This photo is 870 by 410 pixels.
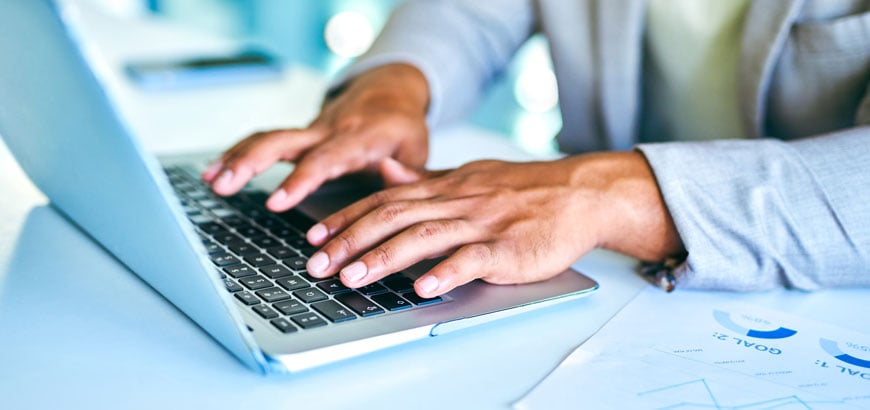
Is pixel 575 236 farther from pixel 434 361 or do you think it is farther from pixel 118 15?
pixel 118 15

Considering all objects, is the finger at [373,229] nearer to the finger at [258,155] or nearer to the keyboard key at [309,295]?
the keyboard key at [309,295]

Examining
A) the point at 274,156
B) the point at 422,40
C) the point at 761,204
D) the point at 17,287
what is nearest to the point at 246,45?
the point at 422,40

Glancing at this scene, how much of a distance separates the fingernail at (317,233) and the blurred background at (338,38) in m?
2.11

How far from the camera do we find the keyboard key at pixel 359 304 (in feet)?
1.66

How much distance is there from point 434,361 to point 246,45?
1040 millimetres

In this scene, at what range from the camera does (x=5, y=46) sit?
0.51 m

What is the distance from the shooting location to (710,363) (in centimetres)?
50

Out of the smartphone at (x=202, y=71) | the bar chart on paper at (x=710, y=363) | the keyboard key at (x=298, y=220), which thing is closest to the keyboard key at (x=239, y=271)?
the keyboard key at (x=298, y=220)

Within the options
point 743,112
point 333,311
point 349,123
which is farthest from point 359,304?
point 743,112

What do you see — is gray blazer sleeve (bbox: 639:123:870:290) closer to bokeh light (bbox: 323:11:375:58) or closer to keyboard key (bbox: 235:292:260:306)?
keyboard key (bbox: 235:292:260:306)

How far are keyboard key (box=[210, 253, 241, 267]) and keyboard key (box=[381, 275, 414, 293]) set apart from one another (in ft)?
0.35

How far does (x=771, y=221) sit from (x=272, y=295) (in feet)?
1.19

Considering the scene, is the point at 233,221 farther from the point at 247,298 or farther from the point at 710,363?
the point at 710,363

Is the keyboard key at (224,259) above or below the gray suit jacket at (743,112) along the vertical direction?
below
